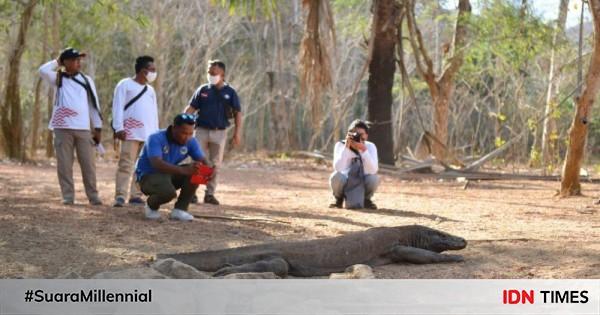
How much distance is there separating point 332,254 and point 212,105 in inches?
165

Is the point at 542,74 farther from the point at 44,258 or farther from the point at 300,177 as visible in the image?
the point at 44,258

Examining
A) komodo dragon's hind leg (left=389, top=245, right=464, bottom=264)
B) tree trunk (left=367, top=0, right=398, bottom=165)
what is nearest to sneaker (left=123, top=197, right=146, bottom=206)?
komodo dragon's hind leg (left=389, top=245, right=464, bottom=264)

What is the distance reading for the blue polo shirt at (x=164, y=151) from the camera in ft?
27.0

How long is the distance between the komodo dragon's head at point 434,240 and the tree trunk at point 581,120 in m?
4.84

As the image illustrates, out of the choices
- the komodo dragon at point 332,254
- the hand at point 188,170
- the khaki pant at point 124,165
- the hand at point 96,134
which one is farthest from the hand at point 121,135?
the komodo dragon at point 332,254

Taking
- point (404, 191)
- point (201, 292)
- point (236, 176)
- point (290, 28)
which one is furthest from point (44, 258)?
point (290, 28)

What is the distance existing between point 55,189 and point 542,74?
64.2 ft

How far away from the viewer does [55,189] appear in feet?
40.1

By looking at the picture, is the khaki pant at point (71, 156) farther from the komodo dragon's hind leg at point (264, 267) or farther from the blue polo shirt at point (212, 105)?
the komodo dragon's hind leg at point (264, 267)

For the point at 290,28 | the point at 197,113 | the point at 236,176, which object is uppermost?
the point at 290,28

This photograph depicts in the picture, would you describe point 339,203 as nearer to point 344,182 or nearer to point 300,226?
point 344,182

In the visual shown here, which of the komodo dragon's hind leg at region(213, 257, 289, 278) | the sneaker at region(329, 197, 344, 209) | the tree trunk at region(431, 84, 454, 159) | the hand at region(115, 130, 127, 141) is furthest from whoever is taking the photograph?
the tree trunk at region(431, 84, 454, 159)

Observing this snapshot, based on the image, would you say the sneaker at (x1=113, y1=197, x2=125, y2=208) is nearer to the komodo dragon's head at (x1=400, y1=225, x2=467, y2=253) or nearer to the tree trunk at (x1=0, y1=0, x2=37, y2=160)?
the komodo dragon's head at (x1=400, y1=225, x2=467, y2=253)

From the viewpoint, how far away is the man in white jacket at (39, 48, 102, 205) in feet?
30.2
